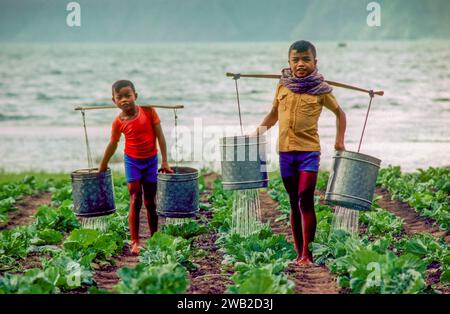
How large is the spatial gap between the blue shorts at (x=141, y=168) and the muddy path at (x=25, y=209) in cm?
298

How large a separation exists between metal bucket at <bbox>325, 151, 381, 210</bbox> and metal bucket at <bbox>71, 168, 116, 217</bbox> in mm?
2361

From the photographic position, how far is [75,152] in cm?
1761

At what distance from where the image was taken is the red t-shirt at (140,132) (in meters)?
6.82

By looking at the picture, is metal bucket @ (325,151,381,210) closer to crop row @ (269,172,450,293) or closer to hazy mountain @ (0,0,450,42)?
crop row @ (269,172,450,293)

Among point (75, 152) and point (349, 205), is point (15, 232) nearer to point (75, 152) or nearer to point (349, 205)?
point (349, 205)

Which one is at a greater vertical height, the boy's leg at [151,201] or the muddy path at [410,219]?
the boy's leg at [151,201]

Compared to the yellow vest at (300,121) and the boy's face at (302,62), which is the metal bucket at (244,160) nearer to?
the yellow vest at (300,121)

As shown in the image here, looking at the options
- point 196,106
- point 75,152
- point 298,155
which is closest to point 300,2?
point 196,106

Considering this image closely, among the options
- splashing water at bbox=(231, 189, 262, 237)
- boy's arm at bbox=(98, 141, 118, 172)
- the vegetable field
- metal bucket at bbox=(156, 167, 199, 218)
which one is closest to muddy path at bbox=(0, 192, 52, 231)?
the vegetable field

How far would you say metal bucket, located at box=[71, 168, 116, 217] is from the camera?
7223mm

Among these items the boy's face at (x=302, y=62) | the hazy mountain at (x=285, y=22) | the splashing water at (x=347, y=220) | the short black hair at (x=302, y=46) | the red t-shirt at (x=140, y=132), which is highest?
the hazy mountain at (x=285, y=22)

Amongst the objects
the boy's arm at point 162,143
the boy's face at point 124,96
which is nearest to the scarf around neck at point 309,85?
the boy's arm at point 162,143
